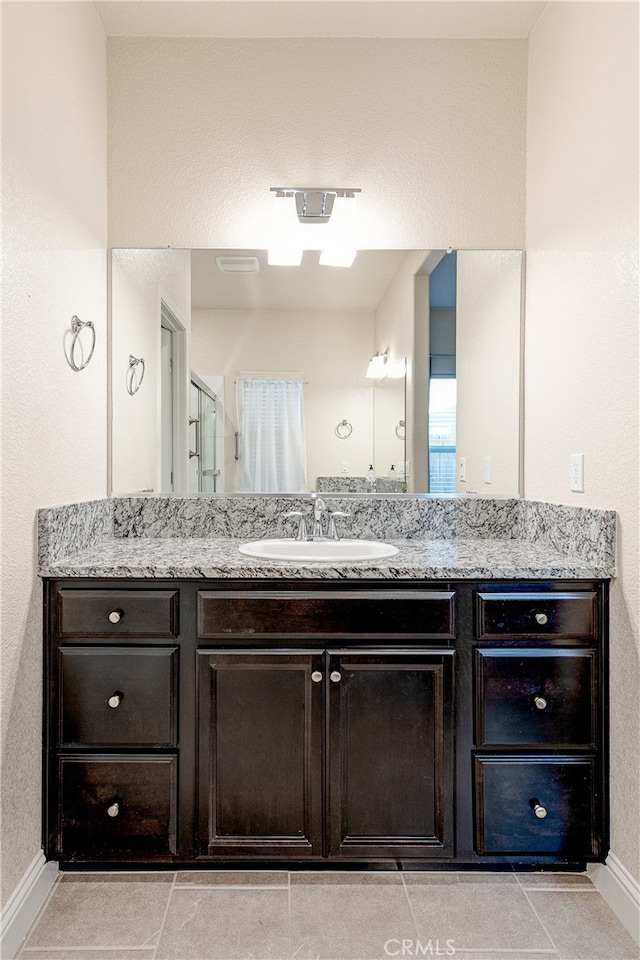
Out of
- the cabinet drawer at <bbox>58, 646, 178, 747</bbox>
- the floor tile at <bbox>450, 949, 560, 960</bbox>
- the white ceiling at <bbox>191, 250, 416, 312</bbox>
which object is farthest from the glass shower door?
the floor tile at <bbox>450, 949, 560, 960</bbox>

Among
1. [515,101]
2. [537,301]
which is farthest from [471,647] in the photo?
[515,101]

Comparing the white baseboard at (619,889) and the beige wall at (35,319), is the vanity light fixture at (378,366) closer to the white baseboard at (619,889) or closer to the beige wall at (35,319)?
the beige wall at (35,319)

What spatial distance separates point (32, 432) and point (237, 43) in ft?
5.49

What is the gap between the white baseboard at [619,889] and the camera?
157 cm

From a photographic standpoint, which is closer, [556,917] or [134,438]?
[556,917]

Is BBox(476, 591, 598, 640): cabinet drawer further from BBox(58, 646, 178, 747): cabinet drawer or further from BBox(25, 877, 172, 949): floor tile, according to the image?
BBox(25, 877, 172, 949): floor tile

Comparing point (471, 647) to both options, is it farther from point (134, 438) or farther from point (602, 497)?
point (134, 438)

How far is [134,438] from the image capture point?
2367 mm

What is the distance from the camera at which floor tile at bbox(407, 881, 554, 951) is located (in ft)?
5.06

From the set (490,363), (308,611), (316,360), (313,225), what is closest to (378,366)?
(316,360)

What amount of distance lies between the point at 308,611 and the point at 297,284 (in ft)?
4.20

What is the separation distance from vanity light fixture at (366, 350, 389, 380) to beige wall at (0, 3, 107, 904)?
1.03 metres

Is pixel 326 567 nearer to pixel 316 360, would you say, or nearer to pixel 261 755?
pixel 261 755

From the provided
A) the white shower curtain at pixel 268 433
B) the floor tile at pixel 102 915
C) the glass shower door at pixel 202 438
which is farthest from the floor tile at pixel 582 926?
the glass shower door at pixel 202 438
